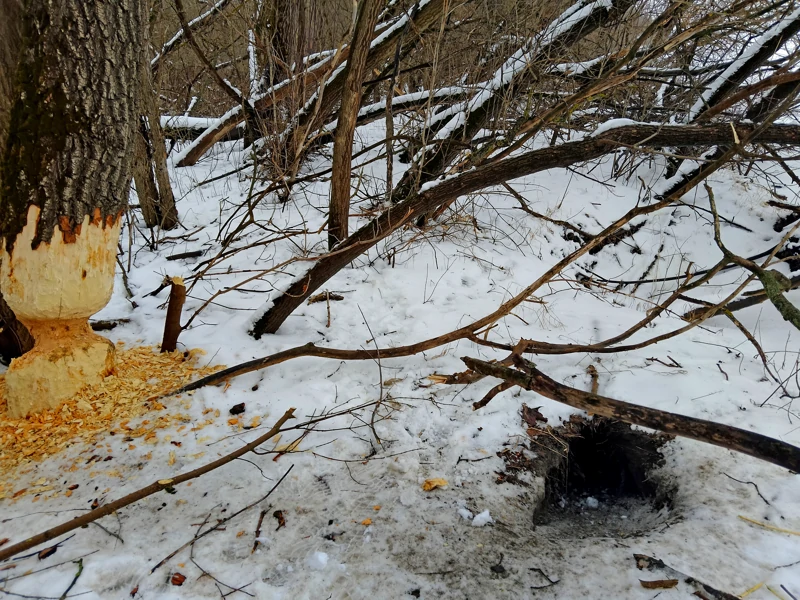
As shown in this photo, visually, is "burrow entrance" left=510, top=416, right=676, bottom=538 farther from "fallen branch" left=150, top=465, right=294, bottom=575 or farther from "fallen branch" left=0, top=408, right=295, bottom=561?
"fallen branch" left=0, top=408, right=295, bottom=561

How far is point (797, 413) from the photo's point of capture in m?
2.50

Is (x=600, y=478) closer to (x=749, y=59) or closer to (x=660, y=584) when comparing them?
(x=660, y=584)

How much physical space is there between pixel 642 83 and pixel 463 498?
18.5ft

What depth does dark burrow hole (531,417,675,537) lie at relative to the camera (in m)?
2.23

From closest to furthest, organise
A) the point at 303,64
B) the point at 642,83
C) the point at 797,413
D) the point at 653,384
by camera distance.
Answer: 1. the point at 797,413
2. the point at 653,384
3. the point at 303,64
4. the point at 642,83

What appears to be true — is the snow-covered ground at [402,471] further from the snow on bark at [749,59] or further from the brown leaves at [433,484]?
the snow on bark at [749,59]

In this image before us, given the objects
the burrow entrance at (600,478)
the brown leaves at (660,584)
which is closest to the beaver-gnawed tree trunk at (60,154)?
the burrow entrance at (600,478)

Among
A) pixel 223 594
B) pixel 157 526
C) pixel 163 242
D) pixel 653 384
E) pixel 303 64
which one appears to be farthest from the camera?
pixel 163 242

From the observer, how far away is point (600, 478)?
104 inches

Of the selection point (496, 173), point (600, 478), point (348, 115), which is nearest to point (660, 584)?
point (600, 478)

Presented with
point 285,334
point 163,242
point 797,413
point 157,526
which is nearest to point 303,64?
point 163,242

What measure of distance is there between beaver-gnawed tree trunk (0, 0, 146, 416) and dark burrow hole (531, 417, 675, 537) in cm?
244

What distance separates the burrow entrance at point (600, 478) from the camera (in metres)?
2.21

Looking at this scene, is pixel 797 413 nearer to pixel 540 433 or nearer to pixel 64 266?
pixel 540 433
